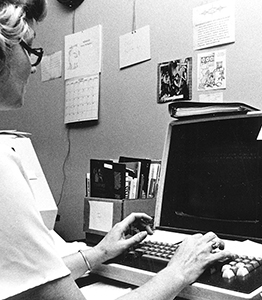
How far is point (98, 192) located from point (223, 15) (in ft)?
2.73

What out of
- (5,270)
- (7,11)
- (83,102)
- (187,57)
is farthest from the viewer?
(83,102)

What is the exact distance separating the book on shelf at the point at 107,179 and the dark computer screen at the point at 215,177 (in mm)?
161

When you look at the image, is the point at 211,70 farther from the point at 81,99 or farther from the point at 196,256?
the point at 196,256

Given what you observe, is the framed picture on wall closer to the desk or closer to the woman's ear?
the woman's ear

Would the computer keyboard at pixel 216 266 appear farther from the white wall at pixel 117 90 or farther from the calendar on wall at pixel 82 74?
the calendar on wall at pixel 82 74

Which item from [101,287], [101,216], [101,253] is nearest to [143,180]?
[101,216]

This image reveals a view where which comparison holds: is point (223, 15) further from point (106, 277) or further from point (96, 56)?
point (106, 277)

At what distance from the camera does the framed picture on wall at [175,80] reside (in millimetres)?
1666

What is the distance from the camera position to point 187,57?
66.0 inches

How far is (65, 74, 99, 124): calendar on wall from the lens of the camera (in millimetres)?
2027

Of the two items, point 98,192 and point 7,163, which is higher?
point 7,163

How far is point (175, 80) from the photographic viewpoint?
1.70 metres

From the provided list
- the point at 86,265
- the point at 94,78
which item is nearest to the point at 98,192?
the point at 86,265

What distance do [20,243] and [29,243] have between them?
15 mm
